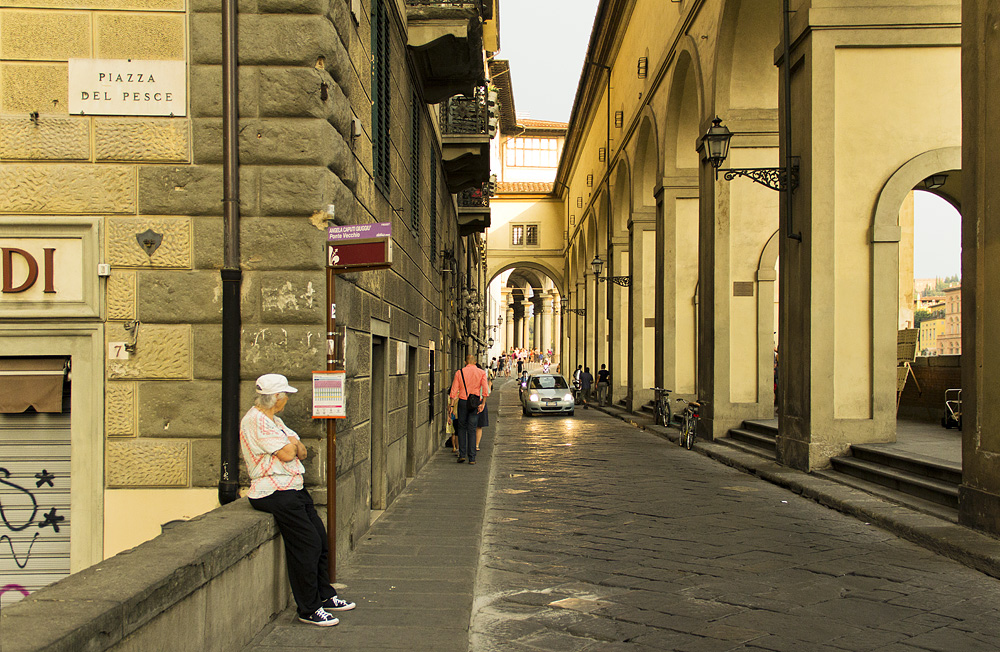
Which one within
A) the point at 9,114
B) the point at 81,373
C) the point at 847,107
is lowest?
the point at 81,373

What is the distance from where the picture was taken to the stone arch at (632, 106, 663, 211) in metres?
24.9

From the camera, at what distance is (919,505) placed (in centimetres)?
817

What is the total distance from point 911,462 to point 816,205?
353 centimetres

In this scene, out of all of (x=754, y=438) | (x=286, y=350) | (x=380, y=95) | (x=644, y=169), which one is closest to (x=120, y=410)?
(x=286, y=350)

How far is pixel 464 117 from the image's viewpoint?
16484 mm

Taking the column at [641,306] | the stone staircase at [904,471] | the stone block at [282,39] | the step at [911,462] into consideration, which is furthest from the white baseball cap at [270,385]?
the column at [641,306]

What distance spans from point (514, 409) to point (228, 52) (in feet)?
85.1

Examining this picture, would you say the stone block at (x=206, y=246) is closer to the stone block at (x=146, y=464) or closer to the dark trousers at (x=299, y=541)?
the stone block at (x=146, y=464)

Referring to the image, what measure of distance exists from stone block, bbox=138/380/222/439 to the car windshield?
21.8 m

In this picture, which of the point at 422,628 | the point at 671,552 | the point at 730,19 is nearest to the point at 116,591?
the point at 422,628

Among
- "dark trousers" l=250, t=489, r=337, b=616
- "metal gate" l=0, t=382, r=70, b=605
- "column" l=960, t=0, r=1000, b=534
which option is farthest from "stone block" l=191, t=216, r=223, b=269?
"column" l=960, t=0, r=1000, b=534

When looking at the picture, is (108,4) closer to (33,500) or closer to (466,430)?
(33,500)

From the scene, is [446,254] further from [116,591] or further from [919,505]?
[116,591]

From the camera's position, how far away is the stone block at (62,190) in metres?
5.65
